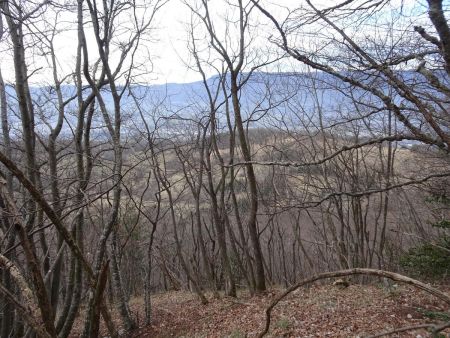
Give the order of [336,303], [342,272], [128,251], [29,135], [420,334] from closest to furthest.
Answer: [342,272] < [420,334] < [29,135] < [336,303] < [128,251]

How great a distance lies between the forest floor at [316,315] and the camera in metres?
6.16

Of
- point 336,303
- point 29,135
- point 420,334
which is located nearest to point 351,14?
point 420,334

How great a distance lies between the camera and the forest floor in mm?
6160

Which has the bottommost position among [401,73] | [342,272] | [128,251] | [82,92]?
[128,251]

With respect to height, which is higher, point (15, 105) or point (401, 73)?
point (15, 105)

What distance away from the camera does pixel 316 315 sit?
7.06 metres

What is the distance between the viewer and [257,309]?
8344 mm

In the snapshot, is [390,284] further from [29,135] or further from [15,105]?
[15,105]

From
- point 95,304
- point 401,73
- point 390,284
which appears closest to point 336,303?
point 390,284

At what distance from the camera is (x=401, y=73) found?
13.7 ft

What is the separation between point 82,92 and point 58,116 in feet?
2.46

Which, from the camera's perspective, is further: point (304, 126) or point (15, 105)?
point (304, 126)

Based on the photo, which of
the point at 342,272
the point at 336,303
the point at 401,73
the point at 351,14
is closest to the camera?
the point at 342,272

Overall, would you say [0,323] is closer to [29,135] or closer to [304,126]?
[29,135]
